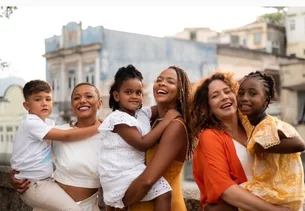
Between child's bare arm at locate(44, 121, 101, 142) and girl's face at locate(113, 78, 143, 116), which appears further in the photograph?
child's bare arm at locate(44, 121, 101, 142)

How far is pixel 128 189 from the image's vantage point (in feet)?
7.02

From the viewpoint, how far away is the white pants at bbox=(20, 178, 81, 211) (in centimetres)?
245

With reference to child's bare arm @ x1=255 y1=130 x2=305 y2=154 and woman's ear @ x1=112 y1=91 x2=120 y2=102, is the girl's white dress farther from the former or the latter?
child's bare arm @ x1=255 y1=130 x2=305 y2=154

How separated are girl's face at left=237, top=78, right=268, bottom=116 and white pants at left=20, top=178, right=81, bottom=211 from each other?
41.0 inches

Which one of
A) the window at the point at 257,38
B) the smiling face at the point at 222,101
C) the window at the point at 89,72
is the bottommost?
the smiling face at the point at 222,101

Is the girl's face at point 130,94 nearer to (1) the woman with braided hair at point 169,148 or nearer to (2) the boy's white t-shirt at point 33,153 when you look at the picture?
(1) the woman with braided hair at point 169,148

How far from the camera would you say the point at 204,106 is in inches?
85.6

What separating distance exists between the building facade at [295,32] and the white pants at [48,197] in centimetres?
1239

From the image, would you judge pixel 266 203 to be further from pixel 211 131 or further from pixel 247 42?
pixel 247 42

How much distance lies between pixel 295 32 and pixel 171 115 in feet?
42.4

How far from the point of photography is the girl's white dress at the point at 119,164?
2145 millimetres

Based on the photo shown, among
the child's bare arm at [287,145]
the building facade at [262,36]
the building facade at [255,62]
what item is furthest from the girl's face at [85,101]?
the building facade at [262,36]

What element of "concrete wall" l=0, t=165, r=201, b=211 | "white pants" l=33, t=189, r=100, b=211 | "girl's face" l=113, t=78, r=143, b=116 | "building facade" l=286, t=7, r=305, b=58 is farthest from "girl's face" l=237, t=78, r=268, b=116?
"building facade" l=286, t=7, r=305, b=58

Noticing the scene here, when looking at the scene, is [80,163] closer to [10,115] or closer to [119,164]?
[119,164]
